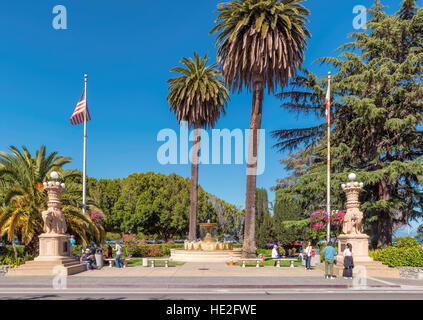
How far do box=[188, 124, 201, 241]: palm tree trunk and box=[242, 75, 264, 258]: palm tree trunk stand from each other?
11.9 meters

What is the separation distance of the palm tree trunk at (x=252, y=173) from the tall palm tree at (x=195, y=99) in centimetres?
1118

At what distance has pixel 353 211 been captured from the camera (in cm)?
1791

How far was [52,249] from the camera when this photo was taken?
17141 mm

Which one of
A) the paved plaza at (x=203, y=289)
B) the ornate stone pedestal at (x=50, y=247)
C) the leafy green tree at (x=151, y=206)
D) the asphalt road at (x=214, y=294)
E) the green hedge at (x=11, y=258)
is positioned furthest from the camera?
the leafy green tree at (x=151, y=206)

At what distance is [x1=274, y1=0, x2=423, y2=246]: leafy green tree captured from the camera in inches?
937

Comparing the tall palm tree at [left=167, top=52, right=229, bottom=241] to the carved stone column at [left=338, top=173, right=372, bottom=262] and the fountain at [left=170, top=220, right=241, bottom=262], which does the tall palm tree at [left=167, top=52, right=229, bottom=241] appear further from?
the carved stone column at [left=338, top=173, right=372, bottom=262]

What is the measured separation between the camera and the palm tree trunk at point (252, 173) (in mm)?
24047

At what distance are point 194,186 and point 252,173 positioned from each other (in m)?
12.7

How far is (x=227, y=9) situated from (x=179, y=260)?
18617 mm

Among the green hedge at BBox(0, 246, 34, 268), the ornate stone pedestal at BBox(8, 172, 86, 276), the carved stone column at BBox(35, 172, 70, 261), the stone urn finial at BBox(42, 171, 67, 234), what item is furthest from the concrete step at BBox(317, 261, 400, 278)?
the green hedge at BBox(0, 246, 34, 268)

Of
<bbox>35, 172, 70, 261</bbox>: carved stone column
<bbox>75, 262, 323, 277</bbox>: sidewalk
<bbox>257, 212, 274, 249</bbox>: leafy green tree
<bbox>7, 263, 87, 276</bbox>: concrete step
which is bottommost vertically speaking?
<bbox>257, 212, 274, 249</bbox>: leafy green tree

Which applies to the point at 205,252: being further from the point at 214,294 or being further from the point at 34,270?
the point at 214,294

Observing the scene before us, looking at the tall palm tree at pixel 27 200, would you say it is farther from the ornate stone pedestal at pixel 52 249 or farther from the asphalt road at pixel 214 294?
the asphalt road at pixel 214 294

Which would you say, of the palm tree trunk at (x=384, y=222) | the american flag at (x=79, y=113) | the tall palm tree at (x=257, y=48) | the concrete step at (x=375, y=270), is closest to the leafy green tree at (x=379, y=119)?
the palm tree trunk at (x=384, y=222)
